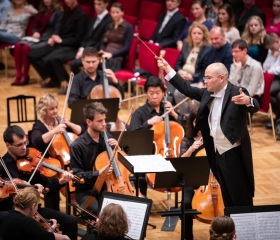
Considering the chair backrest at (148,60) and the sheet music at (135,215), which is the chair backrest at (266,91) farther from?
the sheet music at (135,215)

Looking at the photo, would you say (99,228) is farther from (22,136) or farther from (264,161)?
(264,161)

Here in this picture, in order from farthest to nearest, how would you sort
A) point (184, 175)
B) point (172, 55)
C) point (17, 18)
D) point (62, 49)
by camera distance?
point (17, 18) < point (62, 49) < point (172, 55) < point (184, 175)

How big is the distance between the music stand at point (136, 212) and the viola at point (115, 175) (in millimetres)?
598

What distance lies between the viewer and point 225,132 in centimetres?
523

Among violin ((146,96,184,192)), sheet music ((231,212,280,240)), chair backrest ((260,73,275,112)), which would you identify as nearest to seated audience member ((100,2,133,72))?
chair backrest ((260,73,275,112))

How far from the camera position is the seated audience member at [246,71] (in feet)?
26.3

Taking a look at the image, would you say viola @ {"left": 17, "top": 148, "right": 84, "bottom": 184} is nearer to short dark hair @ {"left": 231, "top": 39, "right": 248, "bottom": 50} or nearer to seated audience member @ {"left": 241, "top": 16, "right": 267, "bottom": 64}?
short dark hair @ {"left": 231, "top": 39, "right": 248, "bottom": 50}

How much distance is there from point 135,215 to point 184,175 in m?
0.68

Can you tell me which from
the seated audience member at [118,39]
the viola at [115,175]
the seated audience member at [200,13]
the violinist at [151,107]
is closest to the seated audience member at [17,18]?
the seated audience member at [118,39]

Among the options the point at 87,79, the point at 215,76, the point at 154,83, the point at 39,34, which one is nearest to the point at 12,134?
the point at 215,76

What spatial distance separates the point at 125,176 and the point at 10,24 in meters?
5.65

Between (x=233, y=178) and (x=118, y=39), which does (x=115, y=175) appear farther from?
(x=118, y=39)

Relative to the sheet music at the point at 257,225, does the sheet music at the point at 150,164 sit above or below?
above

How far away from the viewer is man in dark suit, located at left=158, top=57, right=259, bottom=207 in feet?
17.2
